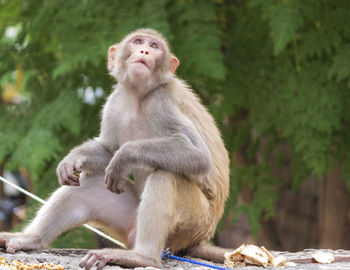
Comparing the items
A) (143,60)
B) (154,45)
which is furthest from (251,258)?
(154,45)

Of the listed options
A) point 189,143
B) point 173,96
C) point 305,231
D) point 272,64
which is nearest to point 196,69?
point 272,64

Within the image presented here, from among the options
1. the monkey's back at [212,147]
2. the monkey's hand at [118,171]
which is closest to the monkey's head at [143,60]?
the monkey's back at [212,147]

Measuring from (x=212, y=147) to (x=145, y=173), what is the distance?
0.60 metres

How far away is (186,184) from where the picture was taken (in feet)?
16.0

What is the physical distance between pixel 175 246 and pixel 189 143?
2.86 ft

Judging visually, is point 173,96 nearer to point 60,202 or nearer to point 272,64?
point 60,202

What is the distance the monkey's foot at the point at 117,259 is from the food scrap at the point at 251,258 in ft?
1.89

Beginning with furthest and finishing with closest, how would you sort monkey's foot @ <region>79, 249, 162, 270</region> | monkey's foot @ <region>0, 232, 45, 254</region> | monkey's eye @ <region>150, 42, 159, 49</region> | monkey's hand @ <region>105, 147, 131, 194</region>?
monkey's eye @ <region>150, 42, 159, 49</region>
monkey's foot @ <region>0, 232, 45, 254</region>
monkey's hand @ <region>105, 147, 131, 194</region>
monkey's foot @ <region>79, 249, 162, 270</region>

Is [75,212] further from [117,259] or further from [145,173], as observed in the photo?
[117,259]

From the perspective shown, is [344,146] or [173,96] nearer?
[173,96]

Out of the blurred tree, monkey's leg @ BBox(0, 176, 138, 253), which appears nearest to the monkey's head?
monkey's leg @ BBox(0, 176, 138, 253)

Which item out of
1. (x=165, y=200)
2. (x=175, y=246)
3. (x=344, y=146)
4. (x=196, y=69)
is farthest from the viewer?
(x=344, y=146)

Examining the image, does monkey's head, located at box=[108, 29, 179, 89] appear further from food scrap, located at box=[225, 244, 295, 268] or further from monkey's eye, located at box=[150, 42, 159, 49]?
food scrap, located at box=[225, 244, 295, 268]

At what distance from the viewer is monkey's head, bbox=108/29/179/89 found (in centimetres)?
520
